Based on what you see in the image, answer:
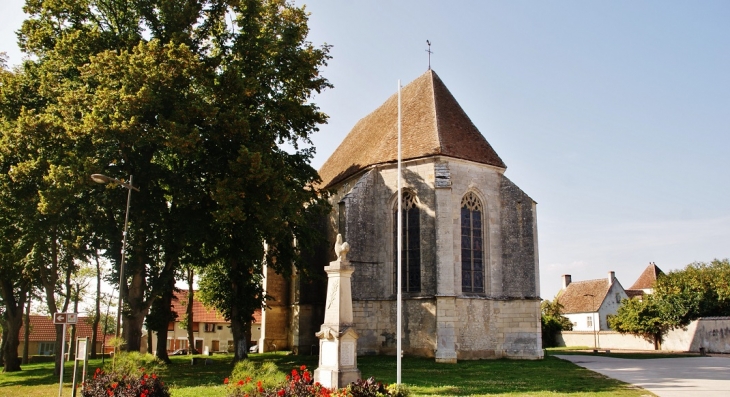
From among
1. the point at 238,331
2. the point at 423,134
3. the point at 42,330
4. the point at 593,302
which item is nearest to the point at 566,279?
the point at 593,302

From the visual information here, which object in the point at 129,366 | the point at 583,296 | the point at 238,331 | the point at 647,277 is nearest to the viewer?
the point at 129,366

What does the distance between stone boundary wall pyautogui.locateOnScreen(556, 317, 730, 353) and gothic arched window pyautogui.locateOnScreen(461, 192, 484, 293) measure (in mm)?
17236

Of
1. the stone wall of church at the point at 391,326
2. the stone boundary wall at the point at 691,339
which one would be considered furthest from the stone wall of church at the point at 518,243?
the stone boundary wall at the point at 691,339

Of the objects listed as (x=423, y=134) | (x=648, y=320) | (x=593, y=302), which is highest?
(x=423, y=134)

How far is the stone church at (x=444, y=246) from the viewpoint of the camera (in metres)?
23.4

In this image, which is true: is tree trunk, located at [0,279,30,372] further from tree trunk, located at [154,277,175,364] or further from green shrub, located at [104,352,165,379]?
green shrub, located at [104,352,165,379]

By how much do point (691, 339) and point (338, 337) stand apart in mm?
30040

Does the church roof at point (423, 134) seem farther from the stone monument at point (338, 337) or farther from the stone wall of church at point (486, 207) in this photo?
the stone monument at point (338, 337)

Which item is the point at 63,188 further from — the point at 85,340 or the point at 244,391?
the point at 244,391

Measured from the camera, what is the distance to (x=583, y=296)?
2406 inches

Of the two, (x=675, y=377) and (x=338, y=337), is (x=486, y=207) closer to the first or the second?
(x=675, y=377)

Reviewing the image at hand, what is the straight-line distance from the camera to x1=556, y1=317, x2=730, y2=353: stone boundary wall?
105 feet

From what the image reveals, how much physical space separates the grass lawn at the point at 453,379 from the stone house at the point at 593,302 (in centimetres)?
3819

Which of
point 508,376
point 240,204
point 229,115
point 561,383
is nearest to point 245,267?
point 240,204
